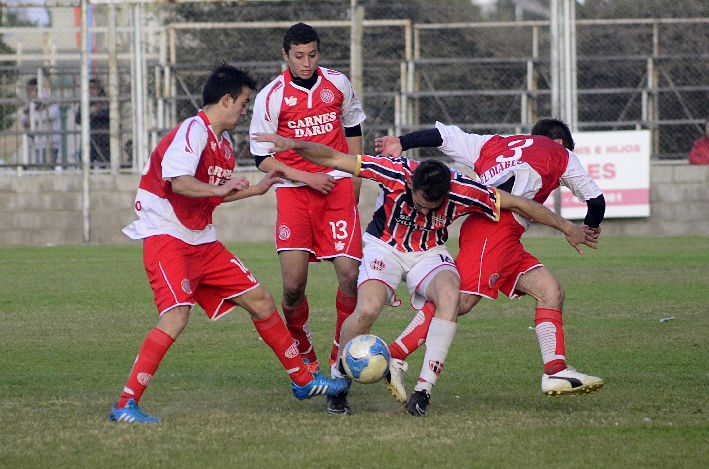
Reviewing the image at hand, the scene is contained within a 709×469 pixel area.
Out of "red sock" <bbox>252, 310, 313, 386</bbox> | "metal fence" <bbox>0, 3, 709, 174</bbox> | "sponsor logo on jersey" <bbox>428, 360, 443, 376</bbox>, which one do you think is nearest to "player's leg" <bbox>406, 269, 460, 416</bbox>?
"sponsor logo on jersey" <bbox>428, 360, 443, 376</bbox>

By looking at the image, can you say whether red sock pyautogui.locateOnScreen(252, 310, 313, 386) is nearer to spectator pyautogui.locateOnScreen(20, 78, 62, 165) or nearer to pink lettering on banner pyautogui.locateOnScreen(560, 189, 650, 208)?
pink lettering on banner pyautogui.locateOnScreen(560, 189, 650, 208)

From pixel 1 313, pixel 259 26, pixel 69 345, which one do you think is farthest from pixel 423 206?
pixel 259 26

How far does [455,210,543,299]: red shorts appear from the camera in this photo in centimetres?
564

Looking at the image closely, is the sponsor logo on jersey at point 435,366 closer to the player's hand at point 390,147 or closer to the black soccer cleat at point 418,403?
the black soccer cleat at point 418,403

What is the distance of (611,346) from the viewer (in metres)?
7.13

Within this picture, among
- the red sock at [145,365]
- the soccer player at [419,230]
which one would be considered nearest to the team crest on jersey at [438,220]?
the soccer player at [419,230]

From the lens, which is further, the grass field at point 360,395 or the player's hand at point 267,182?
the player's hand at point 267,182

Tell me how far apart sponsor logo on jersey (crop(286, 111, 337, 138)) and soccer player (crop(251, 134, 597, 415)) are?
883mm

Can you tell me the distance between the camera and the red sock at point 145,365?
4.96 metres

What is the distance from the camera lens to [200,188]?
4.95 m

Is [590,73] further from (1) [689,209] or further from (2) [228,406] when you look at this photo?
(2) [228,406]

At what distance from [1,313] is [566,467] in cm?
650

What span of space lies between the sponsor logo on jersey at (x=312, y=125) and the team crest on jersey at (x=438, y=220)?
1270 mm

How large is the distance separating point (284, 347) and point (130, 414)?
100 centimetres
